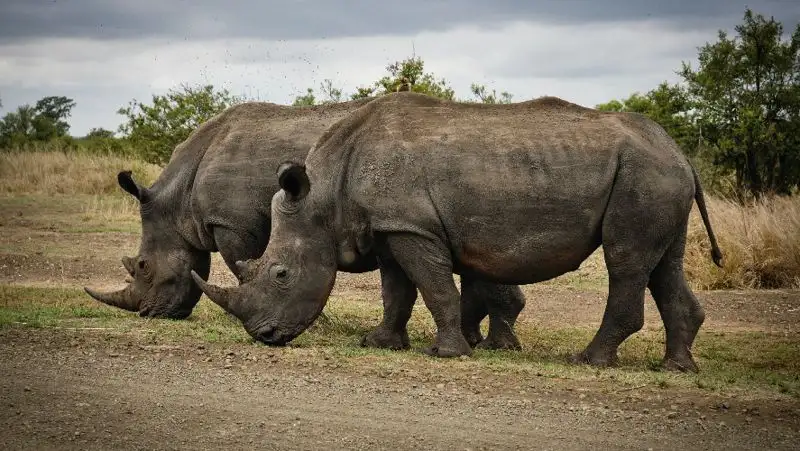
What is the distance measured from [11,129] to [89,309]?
35405 mm

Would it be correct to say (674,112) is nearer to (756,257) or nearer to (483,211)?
(756,257)

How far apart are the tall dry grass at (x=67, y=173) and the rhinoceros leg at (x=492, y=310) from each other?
15678 millimetres

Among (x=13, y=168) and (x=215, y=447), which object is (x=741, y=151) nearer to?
(x=215, y=447)

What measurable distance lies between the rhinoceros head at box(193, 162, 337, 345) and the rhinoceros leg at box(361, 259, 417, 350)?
2.07ft

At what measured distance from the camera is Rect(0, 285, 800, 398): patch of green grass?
9.66 metres

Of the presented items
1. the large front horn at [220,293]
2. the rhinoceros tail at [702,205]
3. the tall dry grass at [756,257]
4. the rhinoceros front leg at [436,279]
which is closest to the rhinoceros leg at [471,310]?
the rhinoceros front leg at [436,279]

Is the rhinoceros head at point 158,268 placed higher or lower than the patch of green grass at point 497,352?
higher

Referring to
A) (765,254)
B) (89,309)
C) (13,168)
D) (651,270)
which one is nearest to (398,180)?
(651,270)

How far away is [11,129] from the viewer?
152 feet

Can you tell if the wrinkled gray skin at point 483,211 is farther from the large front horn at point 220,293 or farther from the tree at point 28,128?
the tree at point 28,128

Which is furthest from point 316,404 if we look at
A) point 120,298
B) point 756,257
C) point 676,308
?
point 756,257

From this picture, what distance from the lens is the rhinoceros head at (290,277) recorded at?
35.0ft

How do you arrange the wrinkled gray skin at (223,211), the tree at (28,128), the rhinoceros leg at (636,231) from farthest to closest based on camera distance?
the tree at (28,128)
the wrinkled gray skin at (223,211)
the rhinoceros leg at (636,231)

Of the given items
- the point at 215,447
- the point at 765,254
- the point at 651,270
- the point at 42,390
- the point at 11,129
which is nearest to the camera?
the point at 215,447
